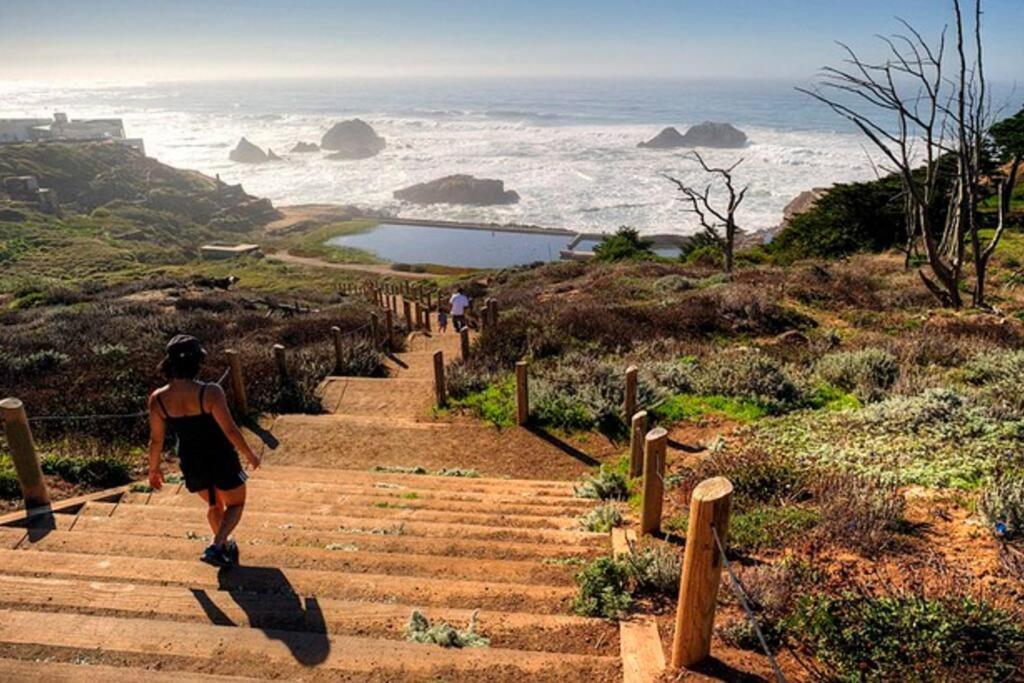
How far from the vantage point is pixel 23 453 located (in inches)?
217

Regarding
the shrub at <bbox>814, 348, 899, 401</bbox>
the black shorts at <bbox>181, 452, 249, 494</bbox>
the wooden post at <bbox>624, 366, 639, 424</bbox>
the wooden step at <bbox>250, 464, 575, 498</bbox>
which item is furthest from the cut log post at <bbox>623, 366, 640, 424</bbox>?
the black shorts at <bbox>181, 452, 249, 494</bbox>

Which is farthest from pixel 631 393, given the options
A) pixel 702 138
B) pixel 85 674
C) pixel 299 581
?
pixel 702 138

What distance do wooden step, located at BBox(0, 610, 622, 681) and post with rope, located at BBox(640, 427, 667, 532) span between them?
1.67 metres

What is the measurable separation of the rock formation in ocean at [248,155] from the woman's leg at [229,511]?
134 meters

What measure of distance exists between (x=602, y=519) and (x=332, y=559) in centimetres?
221

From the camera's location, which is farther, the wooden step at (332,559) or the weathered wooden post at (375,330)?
the weathered wooden post at (375,330)

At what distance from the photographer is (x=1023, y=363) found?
27.5ft

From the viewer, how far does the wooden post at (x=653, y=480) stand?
4832 mm

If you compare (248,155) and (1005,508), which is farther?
(248,155)

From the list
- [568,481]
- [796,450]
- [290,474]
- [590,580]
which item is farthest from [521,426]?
[590,580]

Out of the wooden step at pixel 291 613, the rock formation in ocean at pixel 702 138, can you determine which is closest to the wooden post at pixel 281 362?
the wooden step at pixel 291 613

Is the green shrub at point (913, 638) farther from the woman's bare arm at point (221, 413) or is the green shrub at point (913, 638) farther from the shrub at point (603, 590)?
the woman's bare arm at point (221, 413)

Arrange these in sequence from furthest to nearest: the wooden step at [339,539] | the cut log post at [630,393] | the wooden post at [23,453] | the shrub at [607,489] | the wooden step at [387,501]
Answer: the cut log post at [630,393], the shrub at [607,489], the wooden step at [387,501], the wooden post at [23,453], the wooden step at [339,539]

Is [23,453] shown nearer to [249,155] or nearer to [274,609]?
[274,609]
